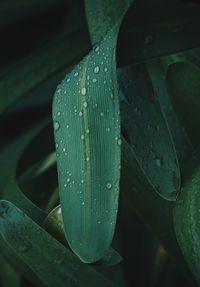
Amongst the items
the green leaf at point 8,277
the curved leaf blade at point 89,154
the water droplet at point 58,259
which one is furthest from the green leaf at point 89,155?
the green leaf at point 8,277

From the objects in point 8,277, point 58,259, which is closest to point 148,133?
point 58,259

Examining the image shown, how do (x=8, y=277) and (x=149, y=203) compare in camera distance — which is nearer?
(x=149, y=203)

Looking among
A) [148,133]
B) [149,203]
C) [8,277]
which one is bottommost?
[8,277]

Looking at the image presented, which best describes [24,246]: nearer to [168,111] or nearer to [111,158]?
[111,158]

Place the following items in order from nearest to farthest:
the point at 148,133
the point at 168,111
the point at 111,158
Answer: the point at 111,158 → the point at 148,133 → the point at 168,111

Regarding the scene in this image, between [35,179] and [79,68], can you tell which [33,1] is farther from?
[79,68]

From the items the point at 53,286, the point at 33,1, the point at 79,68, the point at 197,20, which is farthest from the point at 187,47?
the point at 33,1

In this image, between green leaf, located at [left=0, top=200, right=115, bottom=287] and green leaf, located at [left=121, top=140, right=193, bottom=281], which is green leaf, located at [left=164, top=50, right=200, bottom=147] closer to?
green leaf, located at [left=121, top=140, right=193, bottom=281]
